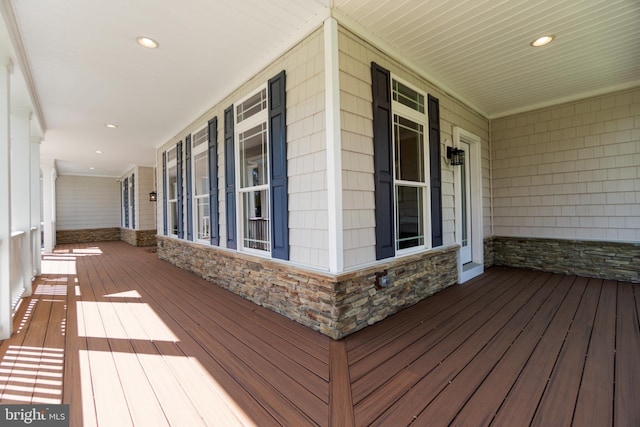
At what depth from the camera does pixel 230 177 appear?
4.20 m

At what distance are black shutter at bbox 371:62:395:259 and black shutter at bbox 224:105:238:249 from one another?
2.11 metres

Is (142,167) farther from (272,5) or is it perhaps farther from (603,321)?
(603,321)

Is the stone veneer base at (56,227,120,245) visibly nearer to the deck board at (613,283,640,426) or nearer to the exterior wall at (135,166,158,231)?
the exterior wall at (135,166,158,231)

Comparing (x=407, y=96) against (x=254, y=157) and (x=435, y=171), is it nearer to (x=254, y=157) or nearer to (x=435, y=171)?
(x=435, y=171)

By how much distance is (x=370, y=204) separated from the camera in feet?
9.78

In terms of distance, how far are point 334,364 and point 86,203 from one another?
1444 centimetres

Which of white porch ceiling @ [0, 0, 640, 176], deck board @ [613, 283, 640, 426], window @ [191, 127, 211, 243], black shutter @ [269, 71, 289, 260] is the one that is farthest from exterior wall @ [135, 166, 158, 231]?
deck board @ [613, 283, 640, 426]

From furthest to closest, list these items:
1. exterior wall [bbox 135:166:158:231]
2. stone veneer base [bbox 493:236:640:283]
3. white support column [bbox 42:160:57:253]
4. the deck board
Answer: exterior wall [bbox 135:166:158:231] → white support column [bbox 42:160:57:253] → stone veneer base [bbox 493:236:640:283] → the deck board

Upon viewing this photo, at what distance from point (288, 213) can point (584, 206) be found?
5007 mm

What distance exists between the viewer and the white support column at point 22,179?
4027mm

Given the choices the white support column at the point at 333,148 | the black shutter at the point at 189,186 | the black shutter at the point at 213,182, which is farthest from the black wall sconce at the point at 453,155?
the black shutter at the point at 189,186

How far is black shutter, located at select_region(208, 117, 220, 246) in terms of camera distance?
463 cm

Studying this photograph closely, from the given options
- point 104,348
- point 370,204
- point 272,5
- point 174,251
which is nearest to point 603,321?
point 370,204

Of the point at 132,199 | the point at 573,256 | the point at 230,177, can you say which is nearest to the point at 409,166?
the point at 230,177
